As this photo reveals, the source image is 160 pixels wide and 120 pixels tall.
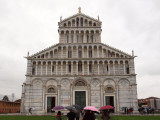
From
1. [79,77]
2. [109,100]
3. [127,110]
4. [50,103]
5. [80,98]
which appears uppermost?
[79,77]

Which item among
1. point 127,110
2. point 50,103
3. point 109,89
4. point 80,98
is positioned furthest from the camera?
point 109,89

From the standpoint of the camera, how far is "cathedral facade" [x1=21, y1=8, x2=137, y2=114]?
108 feet

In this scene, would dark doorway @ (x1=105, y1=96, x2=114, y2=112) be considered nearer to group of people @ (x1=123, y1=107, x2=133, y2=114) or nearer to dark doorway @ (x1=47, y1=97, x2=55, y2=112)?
group of people @ (x1=123, y1=107, x2=133, y2=114)

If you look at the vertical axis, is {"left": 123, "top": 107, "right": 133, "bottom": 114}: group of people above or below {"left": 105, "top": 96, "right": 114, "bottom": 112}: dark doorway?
below

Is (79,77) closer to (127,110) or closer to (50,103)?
(50,103)

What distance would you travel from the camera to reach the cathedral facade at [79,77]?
3303 centimetres

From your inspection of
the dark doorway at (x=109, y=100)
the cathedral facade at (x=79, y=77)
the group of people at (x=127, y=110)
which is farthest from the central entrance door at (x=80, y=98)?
the group of people at (x=127, y=110)

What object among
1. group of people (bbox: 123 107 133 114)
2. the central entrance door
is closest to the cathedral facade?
the central entrance door

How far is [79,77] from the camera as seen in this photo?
34.0 metres

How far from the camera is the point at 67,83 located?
111ft

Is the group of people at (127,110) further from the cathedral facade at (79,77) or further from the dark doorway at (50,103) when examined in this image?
the dark doorway at (50,103)

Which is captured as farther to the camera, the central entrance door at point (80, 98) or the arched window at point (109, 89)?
the arched window at point (109, 89)

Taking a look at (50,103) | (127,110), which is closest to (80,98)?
(50,103)

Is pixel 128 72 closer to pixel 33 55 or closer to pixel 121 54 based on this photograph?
pixel 121 54
